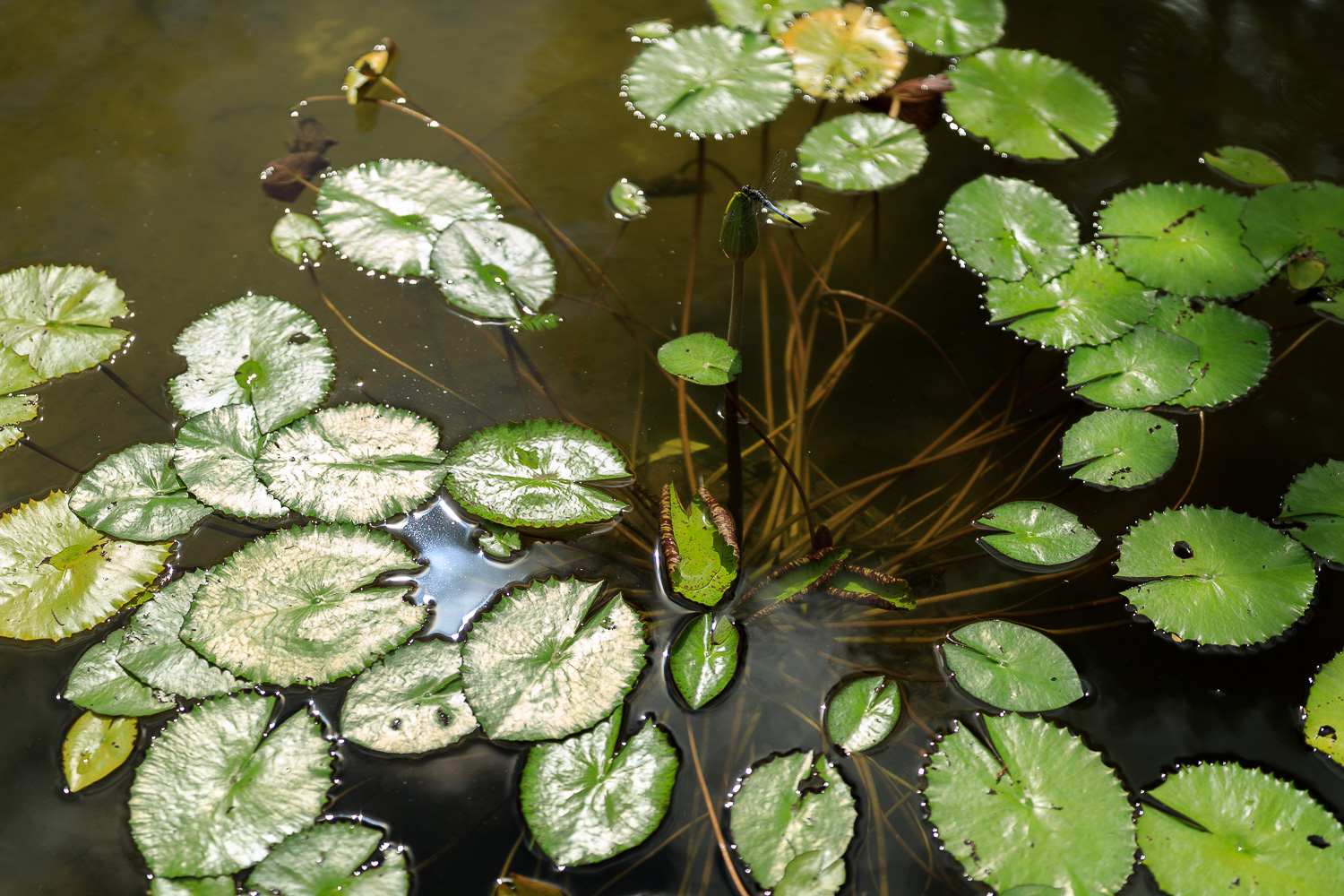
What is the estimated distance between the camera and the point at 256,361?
6.80 ft

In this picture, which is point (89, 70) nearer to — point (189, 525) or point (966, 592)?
point (189, 525)

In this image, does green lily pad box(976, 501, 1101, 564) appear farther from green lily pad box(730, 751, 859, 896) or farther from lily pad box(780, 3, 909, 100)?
lily pad box(780, 3, 909, 100)

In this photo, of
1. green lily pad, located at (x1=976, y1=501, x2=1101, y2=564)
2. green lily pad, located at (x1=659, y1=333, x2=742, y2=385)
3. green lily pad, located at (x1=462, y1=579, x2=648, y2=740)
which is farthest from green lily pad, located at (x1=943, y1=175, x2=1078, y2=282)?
green lily pad, located at (x1=462, y1=579, x2=648, y2=740)

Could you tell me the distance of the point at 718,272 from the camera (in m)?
2.43

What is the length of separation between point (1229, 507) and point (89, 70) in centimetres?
375

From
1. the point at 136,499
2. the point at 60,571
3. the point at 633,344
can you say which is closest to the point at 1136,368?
the point at 633,344

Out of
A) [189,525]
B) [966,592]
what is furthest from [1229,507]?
[189,525]

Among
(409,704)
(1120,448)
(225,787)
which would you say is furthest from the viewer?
(1120,448)

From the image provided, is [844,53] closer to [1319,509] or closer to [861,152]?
[861,152]

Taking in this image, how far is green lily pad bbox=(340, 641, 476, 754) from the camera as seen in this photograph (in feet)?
5.32

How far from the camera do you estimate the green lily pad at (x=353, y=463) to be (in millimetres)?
1836

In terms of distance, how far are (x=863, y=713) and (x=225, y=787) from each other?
1.25m

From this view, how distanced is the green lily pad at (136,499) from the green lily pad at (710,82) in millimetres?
1734

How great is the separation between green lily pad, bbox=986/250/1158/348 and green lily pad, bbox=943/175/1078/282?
38 millimetres
